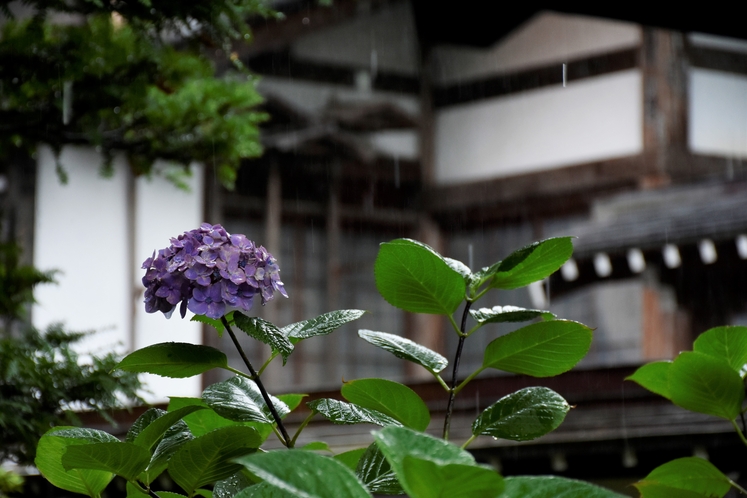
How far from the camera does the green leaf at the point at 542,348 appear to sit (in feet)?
2.69

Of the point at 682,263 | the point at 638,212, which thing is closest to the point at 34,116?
the point at 682,263

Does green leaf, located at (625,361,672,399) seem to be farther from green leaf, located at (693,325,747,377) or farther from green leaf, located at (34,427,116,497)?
green leaf, located at (34,427,116,497)

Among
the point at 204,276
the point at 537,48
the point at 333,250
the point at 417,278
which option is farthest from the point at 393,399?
the point at 537,48

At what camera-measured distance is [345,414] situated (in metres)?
0.79

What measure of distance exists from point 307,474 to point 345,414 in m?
0.30

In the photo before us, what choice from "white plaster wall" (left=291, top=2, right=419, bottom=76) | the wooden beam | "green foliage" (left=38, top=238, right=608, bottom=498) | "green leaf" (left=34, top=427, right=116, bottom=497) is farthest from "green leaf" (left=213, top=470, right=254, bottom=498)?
"white plaster wall" (left=291, top=2, right=419, bottom=76)

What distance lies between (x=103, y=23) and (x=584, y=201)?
6.26 m

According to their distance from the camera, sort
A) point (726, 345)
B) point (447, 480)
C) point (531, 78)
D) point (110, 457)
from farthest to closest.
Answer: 1. point (531, 78)
2. point (726, 345)
3. point (110, 457)
4. point (447, 480)

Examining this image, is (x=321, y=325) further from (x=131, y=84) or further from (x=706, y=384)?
(x=131, y=84)

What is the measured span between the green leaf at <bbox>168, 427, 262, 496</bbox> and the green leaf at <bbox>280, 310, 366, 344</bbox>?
0.11 metres

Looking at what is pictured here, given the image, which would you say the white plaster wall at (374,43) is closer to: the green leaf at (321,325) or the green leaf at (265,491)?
the green leaf at (321,325)

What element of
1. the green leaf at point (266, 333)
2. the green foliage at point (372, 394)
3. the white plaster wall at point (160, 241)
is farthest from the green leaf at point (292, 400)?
the white plaster wall at point (160, 241)

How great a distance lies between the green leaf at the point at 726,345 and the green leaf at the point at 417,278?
319 millimetres

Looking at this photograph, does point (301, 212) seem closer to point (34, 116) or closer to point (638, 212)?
point (638, 212)
